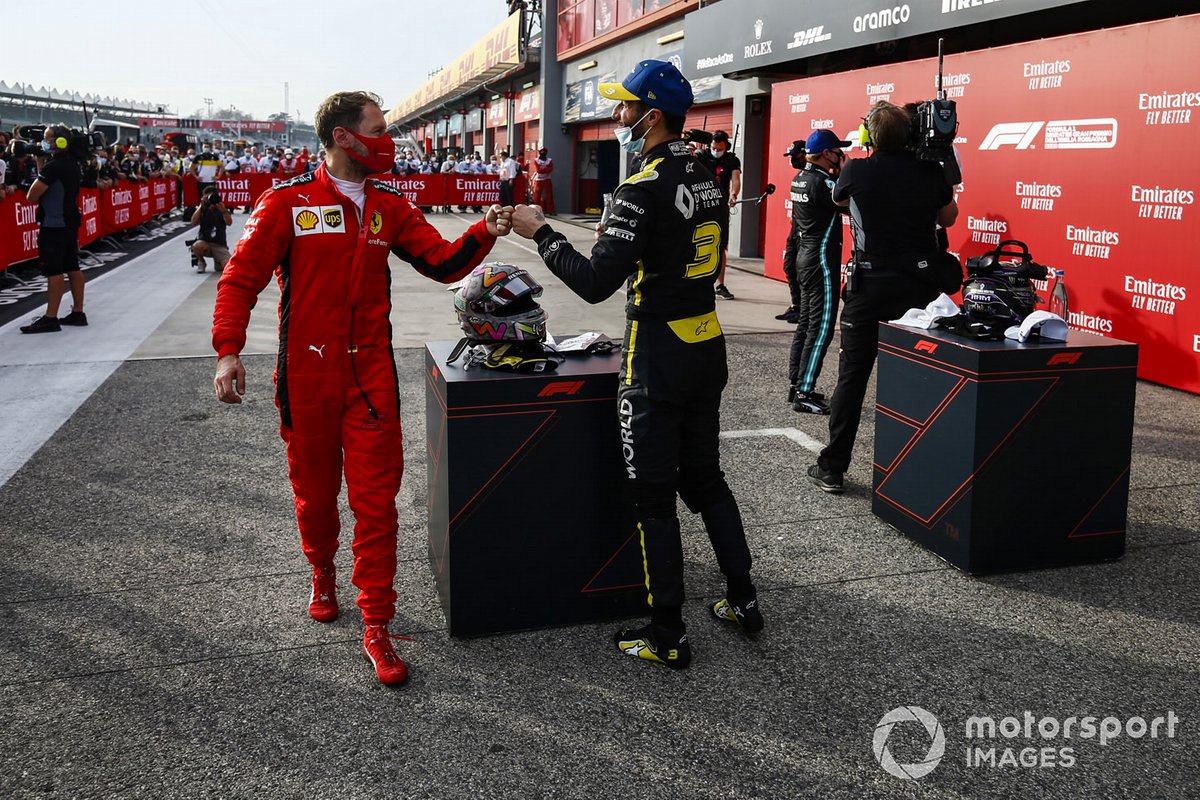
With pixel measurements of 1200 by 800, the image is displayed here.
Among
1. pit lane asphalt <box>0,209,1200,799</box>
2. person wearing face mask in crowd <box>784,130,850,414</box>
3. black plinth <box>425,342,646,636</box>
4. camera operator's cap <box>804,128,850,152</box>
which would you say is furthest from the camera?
camera operator's cap <box>804,128,850,152</box>

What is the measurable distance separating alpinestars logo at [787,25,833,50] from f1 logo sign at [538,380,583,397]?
426 inches

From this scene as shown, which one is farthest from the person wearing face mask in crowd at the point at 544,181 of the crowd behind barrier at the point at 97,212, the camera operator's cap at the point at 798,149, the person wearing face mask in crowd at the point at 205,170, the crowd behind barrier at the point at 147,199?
the camera operator's cap at the point at 798,149

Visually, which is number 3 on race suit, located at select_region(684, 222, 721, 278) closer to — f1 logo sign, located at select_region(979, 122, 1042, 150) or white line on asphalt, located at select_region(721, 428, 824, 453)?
white line on asphalt, located at select_region(721, 428, 824, 453)

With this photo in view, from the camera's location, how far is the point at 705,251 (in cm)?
333

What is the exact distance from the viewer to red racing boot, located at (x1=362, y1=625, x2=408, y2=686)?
10.6 ft

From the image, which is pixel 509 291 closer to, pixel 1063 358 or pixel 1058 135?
pixel 1063 358

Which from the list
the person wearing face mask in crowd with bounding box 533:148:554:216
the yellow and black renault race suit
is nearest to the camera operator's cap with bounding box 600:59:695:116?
the yellow and black renault race suit

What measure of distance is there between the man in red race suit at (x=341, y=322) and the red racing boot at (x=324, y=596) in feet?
1.10

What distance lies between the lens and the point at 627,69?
23.5m

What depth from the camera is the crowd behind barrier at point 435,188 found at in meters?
26.6

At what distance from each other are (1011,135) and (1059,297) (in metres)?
1.69

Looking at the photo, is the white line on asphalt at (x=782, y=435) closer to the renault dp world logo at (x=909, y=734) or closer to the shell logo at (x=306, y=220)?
the renault dp world logo at (x=909, y=734)

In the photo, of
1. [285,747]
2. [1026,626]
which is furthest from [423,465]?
[1026,626]

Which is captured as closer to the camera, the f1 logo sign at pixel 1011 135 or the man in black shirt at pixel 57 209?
the f1 logo sign at pixel 1011 135
